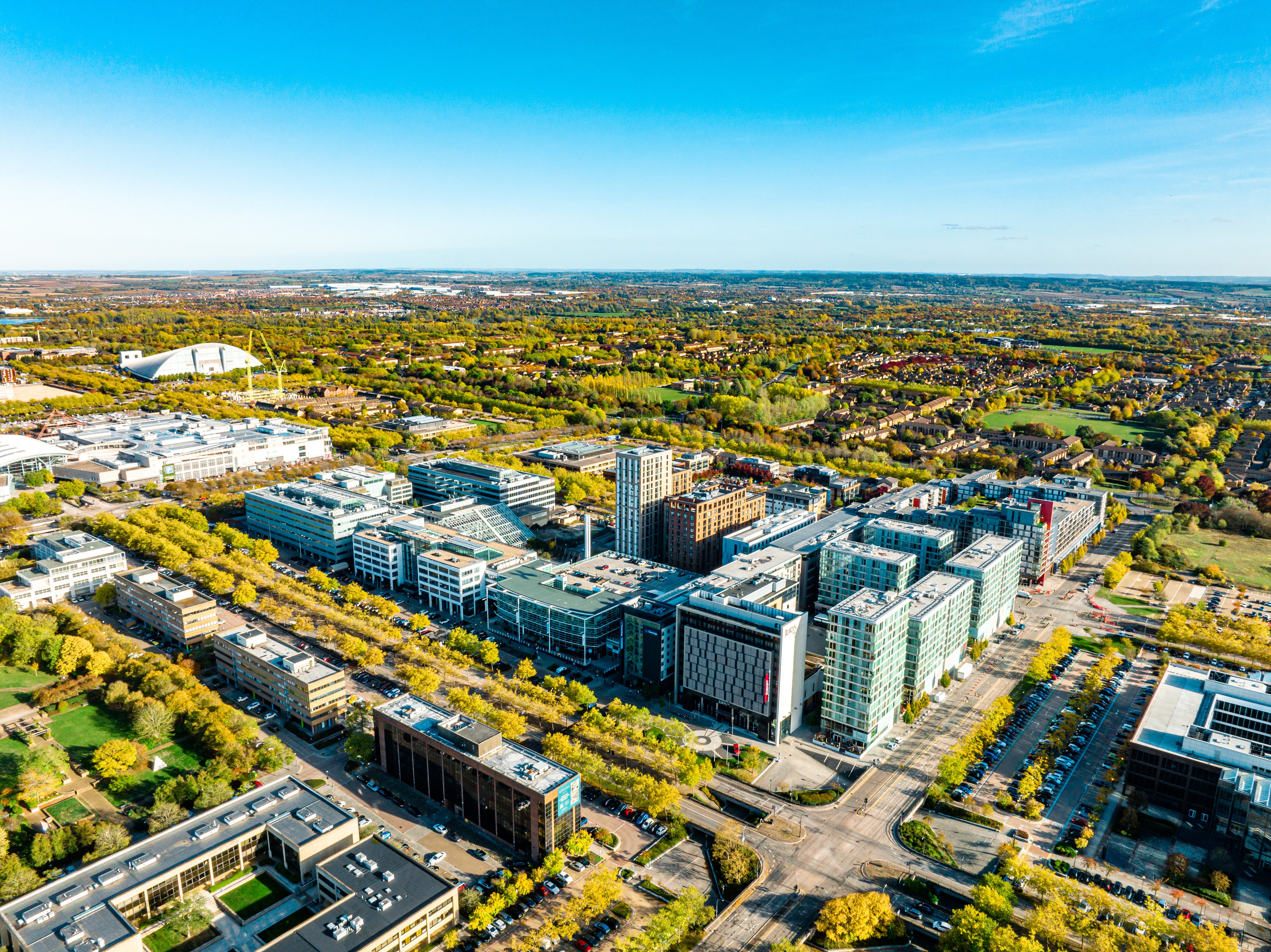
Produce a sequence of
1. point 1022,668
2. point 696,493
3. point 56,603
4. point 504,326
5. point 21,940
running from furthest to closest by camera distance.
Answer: point 504,326 → point 696,493 → point 56,603 → point 1022,668 → point 21,940

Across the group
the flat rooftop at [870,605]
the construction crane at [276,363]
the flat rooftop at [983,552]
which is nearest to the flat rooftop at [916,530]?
the flat rooftop at [983,552]

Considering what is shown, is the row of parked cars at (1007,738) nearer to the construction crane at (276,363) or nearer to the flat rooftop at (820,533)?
the flat rooftop at (820,533)

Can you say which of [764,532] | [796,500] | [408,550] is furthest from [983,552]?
[408,550]

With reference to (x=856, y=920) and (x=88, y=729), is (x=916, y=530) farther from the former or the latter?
(x=88, y=729)

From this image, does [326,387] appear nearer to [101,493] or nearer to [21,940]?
[101,493]

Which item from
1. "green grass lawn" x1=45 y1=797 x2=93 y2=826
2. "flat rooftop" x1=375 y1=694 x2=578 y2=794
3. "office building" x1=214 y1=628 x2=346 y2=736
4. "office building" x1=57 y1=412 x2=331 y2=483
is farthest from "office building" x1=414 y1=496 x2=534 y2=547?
"office building" x1=57 y1=412 x2=331 y2=483

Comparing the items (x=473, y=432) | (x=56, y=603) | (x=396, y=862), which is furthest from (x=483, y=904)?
(x=473, y=432)

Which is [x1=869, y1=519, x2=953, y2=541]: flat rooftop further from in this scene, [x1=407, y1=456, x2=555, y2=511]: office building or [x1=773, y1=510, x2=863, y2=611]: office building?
[x1=407, y1=456, x2=555, y2=511]: office building
